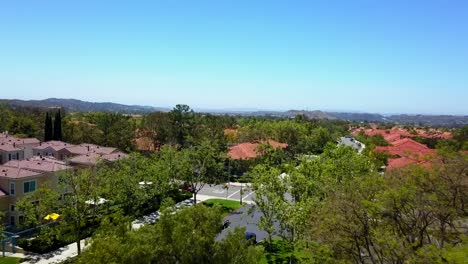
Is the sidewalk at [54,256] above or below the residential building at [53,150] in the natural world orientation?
below

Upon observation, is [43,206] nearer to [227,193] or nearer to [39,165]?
[39,165]

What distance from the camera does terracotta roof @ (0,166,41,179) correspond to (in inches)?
1255

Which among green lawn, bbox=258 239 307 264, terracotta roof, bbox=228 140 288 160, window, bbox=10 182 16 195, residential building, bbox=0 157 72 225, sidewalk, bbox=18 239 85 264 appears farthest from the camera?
terracotta roof, bbox=228 140 288 160

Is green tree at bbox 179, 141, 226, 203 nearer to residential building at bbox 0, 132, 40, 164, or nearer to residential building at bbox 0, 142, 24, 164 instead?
residential building at bbox 0, 142, 24, 164

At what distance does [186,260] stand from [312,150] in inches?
2366

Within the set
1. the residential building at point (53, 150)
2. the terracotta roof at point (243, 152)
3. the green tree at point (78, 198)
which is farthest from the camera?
the terracotta roof at point (243, 152)

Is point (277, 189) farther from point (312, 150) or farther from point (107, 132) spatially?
point (312, 150)

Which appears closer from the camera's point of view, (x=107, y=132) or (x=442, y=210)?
(x=442, y=210)

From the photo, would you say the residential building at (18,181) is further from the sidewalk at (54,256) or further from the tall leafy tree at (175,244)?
the tall leafy tree at (175,244)

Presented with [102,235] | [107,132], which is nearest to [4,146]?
[107,132]

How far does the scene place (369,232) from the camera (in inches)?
608

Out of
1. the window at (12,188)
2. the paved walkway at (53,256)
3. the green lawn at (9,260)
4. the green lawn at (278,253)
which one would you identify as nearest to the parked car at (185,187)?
the window at (12,188)

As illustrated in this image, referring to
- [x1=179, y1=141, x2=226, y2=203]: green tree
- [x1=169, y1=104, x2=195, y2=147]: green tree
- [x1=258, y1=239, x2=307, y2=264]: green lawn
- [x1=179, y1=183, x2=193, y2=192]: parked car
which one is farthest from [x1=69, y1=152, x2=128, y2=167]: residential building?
[x1=258, y1=239, x2=307, y2=264]: green lawn

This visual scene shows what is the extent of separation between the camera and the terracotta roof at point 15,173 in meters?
31.9
